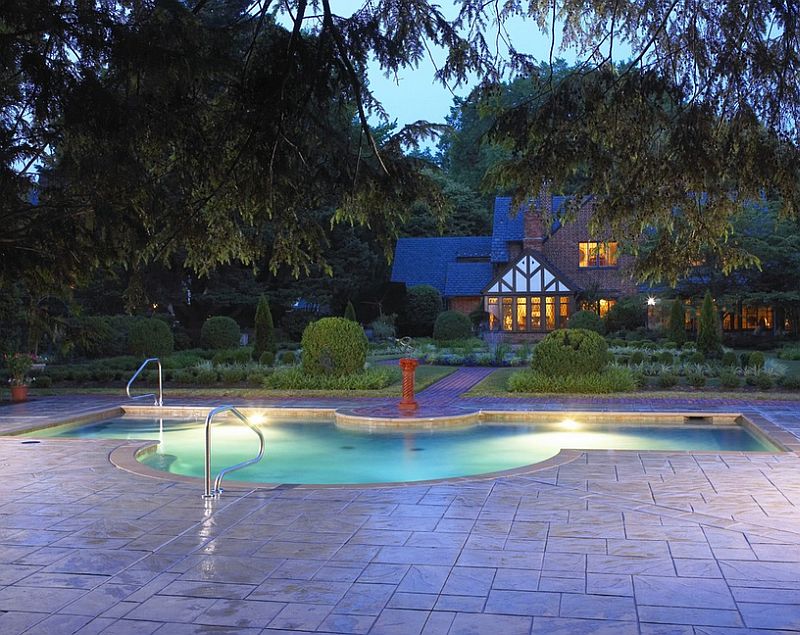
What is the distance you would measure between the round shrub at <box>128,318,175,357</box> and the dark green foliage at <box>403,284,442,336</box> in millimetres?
14987

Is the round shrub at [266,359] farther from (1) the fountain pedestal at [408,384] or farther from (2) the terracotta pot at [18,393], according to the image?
(1) the fountain pedestal at [408,384]

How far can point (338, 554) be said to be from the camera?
5.45 meters

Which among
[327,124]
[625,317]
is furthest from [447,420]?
[625,317]

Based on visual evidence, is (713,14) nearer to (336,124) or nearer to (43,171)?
(336,124)

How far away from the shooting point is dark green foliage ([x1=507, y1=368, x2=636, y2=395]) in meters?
16.4

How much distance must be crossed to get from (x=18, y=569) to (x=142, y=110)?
10.2ft

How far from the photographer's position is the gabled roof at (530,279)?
3466 centimetres

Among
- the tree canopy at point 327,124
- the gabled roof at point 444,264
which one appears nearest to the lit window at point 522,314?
the gabled roof at point 444,264

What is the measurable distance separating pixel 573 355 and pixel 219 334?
15.2 m

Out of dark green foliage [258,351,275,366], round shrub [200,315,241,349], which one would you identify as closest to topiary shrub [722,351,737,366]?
dark green foliage [258,351,275,366]

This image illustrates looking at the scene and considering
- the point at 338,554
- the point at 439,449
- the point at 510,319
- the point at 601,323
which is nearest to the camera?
the point at 338,554

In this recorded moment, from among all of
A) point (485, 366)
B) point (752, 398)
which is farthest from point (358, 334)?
point (752, 398)

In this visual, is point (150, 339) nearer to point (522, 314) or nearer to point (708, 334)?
point (708, 334)

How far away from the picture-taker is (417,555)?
5426 mm
